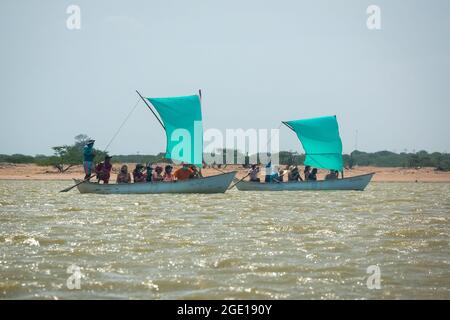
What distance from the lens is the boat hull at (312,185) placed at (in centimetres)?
2614

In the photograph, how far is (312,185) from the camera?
1040 inches

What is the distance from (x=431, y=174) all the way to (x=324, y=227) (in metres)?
38.2

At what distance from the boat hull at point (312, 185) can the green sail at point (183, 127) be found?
13.8 ft

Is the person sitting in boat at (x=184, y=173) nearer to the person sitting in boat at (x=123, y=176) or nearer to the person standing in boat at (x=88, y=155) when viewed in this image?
the person sitting in boat at (x=123, y=176)

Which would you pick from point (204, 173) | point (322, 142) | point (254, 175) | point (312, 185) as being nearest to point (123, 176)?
point (254, 175)

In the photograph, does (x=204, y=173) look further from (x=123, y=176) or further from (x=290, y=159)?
(x=123, y=176)

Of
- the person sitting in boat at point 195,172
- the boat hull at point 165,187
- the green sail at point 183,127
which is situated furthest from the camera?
the person sitting in boat at point 195,172

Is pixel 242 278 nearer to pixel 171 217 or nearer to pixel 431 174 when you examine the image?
pixel 171 217

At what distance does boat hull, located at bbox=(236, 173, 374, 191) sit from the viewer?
26.1m

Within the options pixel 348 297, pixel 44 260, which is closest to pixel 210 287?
pixel 348 297

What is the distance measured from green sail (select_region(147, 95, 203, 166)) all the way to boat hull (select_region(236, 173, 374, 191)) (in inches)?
166

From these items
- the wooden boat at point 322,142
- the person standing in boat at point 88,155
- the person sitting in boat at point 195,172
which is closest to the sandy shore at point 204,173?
the wooden boat at point 322,142

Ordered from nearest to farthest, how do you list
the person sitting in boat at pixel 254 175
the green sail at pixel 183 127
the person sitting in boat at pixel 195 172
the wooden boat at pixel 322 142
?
the green sail at pixel 183 127 < the person sitting in boat at pixel 195 172 < the person sitting in boat at pixel 254 175 < the wooden boat at pixel 322 142

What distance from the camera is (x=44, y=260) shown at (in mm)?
8578
